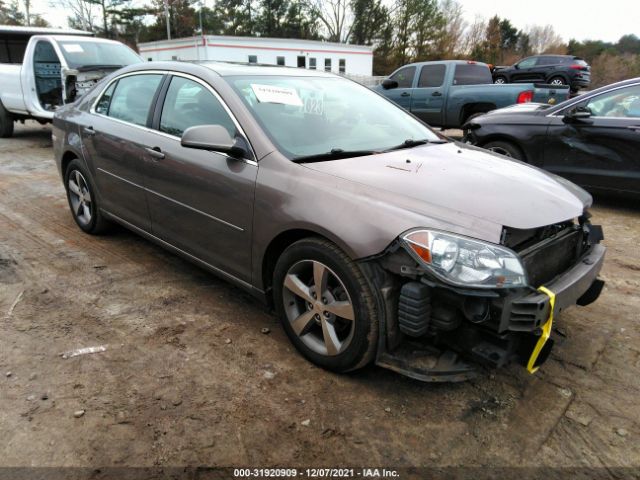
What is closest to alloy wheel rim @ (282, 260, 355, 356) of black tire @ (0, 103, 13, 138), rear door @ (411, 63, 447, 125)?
rear door @ (411, 63, 447, 125)

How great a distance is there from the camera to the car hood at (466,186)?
2.29 m

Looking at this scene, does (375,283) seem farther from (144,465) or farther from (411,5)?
(411,5)

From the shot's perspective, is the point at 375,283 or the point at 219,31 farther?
the point at 219,31

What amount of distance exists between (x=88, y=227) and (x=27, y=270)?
87cm

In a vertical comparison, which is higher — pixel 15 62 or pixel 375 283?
pixel 15 62

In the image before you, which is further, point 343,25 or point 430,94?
point 343,25

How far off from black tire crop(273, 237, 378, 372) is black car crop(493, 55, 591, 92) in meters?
20.0

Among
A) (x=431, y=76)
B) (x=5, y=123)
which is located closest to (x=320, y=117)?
(x=431, y=76)

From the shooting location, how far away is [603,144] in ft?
17.8

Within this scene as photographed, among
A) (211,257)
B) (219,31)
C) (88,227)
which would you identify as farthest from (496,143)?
(219,31)

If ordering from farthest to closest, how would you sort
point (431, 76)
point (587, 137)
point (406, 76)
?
point (406, 76), point (431, 76), point (587, 137)

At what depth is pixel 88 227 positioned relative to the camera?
4707 mm

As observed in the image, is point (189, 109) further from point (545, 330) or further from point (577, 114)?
point (577, 114)

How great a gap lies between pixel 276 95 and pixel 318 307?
1.45 metres
